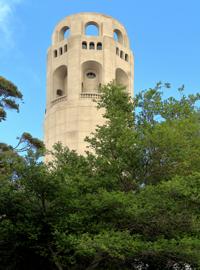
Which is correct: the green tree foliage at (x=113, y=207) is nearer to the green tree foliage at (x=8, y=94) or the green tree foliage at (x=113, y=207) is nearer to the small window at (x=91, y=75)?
the green tree foliage at (x=8, y=94)

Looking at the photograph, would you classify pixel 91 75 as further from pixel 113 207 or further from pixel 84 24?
pixel 113 207

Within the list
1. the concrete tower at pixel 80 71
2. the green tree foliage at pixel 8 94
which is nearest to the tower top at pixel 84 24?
the concrete tower at pixel 80 71

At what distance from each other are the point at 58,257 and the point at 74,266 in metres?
1.02

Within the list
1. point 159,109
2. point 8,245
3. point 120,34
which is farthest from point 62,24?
point 8,245

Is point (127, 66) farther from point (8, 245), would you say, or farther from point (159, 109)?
point (8, 245)

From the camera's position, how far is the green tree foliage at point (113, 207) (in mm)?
17000

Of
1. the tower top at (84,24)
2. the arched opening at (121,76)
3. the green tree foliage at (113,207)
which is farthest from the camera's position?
the arched opening at (121,76)

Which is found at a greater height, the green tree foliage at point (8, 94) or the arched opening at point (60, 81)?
the arched opening at point (60, 81)

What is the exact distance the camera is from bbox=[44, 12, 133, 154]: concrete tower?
5500 centimetres

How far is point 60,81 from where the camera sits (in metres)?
59.8

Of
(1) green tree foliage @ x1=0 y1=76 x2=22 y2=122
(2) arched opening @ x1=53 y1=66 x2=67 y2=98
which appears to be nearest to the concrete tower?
(2) arched opening @ x1=53 y1=66 x2=67 y2=98

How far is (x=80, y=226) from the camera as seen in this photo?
57.9 ft

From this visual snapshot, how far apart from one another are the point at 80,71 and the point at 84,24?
5893mm

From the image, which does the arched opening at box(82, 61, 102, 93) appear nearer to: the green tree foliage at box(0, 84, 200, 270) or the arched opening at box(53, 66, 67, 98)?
the arched opening at box(53, 66, 67, 98)
